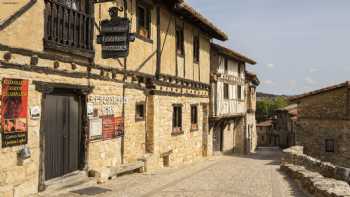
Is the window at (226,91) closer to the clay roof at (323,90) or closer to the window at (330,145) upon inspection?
the clay roof at (323,90)

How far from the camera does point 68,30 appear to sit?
29.2 ft

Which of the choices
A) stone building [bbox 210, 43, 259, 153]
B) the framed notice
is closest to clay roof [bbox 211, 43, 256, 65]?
stone building [bbox 210, 43, 259, 153]

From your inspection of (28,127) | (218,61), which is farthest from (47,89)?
(218,61)

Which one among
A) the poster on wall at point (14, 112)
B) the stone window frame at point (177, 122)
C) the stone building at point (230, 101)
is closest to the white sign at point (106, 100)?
the poster on wall at point (14, 112)

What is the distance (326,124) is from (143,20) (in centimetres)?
1377

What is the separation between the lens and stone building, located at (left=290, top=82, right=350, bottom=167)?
21.3 meters

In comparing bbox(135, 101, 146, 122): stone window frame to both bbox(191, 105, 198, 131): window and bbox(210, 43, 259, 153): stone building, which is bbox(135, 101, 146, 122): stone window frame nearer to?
bbox(191, 105, 198, 131): window

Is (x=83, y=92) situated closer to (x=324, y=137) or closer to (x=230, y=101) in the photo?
(x=230, y=101)

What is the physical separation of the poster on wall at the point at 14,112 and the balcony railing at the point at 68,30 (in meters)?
1.20

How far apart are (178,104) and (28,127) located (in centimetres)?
894

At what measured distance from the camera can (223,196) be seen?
9000 millimetres

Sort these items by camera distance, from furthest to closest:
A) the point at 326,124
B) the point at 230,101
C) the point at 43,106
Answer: the point at 230,101, the point at 326,124, the point at 43,106

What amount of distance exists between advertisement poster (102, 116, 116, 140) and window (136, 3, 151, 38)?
3.33 meters

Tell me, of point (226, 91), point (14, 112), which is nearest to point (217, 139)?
point (226, 91)
